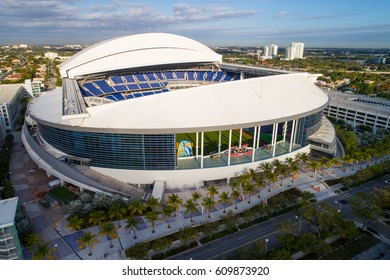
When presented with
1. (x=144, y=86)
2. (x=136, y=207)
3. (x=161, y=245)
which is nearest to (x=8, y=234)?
(x=136, y=207)

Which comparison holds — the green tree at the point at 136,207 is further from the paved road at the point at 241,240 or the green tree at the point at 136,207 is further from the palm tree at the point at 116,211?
the paved road at the point at 241,240

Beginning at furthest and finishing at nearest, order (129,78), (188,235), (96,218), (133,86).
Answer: (129,78), (133,86), (96,218), (188,235)

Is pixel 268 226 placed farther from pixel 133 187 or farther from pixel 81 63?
pixel 81 63

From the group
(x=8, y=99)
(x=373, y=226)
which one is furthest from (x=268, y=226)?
(x=8, y=99)

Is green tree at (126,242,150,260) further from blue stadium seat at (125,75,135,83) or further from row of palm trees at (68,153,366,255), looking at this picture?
blue stadium seat at (125,75,135,83)

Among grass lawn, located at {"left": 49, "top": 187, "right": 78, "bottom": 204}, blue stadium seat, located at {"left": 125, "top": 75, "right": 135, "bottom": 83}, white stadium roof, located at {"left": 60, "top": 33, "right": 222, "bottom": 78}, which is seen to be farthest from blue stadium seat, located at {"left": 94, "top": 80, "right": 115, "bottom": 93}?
grass lawn, located at {"left": 49, "top": 187, "right": 78, "bottom": 204}

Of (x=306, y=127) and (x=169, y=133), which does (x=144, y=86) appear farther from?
(x=306, y=127)
